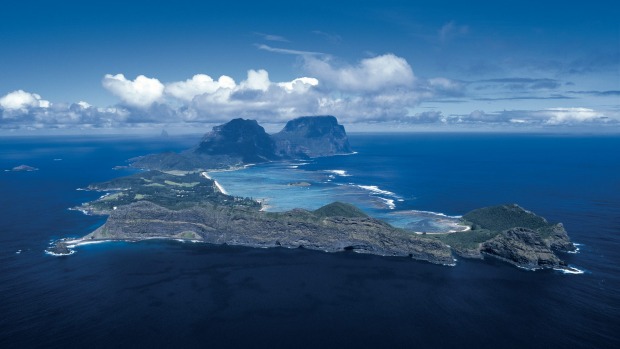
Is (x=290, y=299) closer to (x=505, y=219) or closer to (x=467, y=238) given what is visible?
(x=467, y=238)

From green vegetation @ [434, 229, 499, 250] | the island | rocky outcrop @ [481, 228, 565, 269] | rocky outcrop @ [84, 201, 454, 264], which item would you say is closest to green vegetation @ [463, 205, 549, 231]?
the island

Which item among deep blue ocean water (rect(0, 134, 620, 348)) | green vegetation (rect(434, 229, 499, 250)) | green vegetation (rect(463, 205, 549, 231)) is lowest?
deep blue ocean water (rect(0, 134, 620, 348))

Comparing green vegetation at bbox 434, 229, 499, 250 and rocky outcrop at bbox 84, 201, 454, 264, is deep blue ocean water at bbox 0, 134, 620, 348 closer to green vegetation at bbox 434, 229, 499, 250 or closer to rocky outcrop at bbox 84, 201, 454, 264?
rocky outcrop at bbox 84, 201, 454, 264

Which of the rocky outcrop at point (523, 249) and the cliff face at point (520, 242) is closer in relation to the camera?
the rocky outcrop at point (523, 249)

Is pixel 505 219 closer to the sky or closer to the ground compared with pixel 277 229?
closer to the sky

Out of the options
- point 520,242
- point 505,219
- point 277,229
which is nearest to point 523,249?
point 520,242

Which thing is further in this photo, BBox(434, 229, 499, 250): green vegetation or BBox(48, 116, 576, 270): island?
BBox(434, 229, 499, 250): green vegetation

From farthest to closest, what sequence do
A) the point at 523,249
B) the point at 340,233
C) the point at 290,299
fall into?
1. the point at 340,233
2. the point at 523,249
3. the point at 290,299

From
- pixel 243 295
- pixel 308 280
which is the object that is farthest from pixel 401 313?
pixel 243 295

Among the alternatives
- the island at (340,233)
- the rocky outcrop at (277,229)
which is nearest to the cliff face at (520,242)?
the island at (340,233)

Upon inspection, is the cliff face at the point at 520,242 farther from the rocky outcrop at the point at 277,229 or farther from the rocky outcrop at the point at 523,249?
the rocky outcrop at the point at 277,229

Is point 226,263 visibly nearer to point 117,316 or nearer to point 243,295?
point 243,295

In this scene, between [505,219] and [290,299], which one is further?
[505,219]
